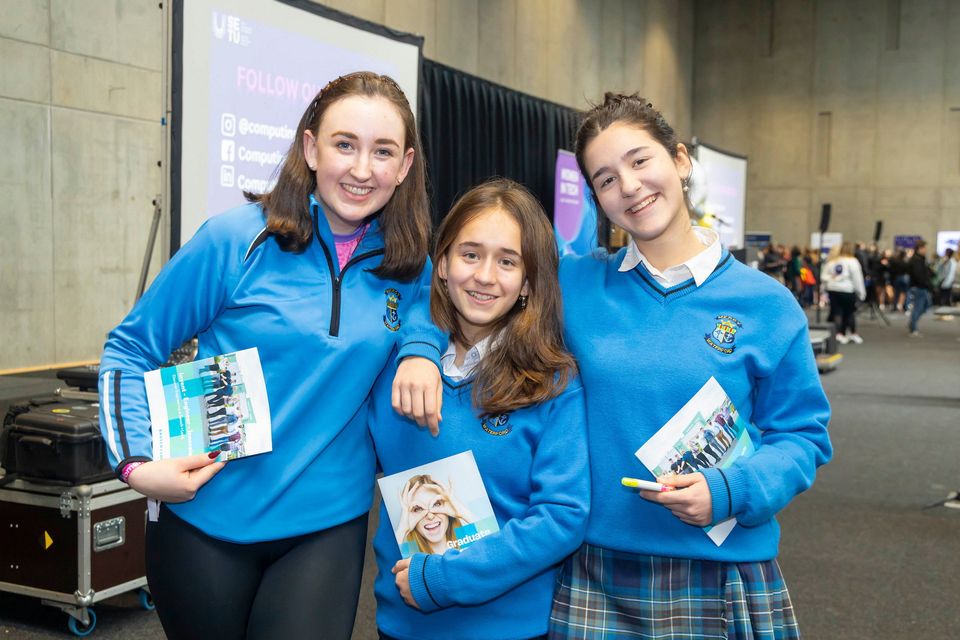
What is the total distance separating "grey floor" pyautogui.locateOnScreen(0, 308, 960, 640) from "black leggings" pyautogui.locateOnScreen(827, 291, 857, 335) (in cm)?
537

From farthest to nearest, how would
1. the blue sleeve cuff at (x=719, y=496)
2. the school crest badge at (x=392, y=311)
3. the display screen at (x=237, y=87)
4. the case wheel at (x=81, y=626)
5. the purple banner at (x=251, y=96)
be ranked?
the purple banner at (x=251, y=96) < the display screen at (x=237, y=87) < the case wheel at (x=81, y=626) < the school crest badge at (x=392, y=311) < the blue sleeve cuff at (x=719, y=496)

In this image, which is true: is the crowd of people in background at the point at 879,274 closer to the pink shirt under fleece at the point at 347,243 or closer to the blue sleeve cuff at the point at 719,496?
the pink shirt under fleece at the point at 347,243

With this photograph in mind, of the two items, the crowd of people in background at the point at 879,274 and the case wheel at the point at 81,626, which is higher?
the crowd of people in background at the point at 879,274

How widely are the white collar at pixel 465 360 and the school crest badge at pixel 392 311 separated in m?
0.11

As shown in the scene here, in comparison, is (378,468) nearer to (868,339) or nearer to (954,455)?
(954,455)

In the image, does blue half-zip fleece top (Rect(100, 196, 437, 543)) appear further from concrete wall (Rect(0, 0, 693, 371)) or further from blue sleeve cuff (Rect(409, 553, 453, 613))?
concrete wall (Rect(0, 0, 693, 371))

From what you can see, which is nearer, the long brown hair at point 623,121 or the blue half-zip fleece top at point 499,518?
the blue half-zip fleece top at point 499,518

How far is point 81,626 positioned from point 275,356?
2254 mm

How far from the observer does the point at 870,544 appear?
442 centimetres

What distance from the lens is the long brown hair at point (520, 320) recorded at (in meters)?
1.47

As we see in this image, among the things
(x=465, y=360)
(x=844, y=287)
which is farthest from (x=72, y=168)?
(x=844, y=287)

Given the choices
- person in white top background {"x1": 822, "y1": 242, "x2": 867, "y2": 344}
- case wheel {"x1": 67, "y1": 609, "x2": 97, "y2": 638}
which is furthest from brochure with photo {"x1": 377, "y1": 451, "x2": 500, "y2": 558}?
person in white top background {"x1": 822, "y1": 242, "x2": 867, "y2": 344}

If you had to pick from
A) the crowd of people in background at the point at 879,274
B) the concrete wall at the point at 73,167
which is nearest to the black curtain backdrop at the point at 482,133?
the concrete wall at the point at 73,167

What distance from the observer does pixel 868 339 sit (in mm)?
14844
